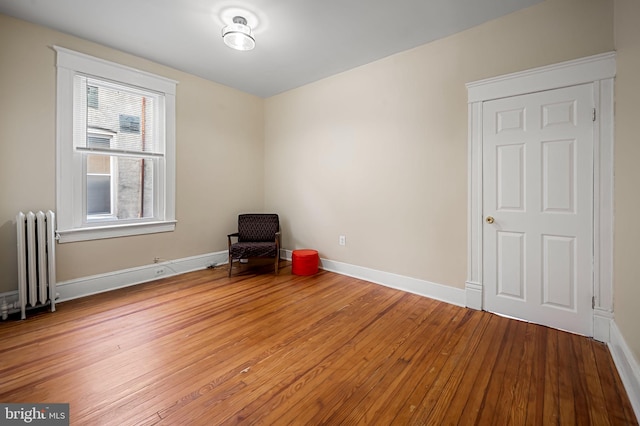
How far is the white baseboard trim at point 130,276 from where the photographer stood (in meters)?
2.99

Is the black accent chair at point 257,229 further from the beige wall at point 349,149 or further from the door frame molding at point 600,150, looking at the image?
the door frame molding at point 600,150

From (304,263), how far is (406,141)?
205cm

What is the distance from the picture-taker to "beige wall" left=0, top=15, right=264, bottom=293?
8.61 ft

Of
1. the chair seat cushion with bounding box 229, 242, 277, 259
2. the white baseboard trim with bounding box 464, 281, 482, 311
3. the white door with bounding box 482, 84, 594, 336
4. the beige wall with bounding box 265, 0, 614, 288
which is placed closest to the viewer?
the white door with bounding box 482, 84, 594, 336

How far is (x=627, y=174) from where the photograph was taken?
1855 mm

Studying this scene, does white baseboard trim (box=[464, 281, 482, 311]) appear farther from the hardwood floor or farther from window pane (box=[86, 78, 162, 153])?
window pane (box=[86, 78, 162, 153])

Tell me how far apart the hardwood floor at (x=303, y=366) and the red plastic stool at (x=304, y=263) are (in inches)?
36.5

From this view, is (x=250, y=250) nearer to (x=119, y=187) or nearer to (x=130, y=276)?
(x=130, y=276)

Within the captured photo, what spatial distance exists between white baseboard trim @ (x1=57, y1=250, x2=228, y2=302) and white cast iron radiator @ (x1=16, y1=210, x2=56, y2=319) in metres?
0.24

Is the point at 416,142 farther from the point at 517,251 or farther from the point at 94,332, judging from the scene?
the point at 94,332

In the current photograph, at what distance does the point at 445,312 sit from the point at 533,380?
988 mm

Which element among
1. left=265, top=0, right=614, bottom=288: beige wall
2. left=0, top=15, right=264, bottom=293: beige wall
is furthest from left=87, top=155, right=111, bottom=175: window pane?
left=265, top=0, right=614, bottom=288: beige wall

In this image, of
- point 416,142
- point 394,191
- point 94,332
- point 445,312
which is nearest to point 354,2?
point 416,142

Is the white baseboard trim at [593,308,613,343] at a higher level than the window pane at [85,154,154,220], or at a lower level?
lower
